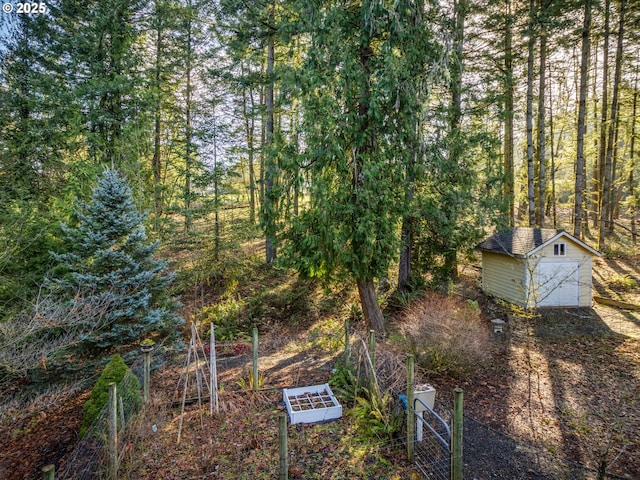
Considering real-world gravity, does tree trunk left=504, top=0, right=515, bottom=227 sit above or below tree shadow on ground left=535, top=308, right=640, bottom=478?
above

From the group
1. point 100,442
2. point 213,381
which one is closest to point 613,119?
point 213,381

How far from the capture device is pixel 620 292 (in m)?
11.1

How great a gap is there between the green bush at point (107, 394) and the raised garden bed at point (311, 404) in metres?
2.28

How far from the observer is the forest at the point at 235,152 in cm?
631

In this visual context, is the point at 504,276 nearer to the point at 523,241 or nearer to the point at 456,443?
the point at 523,241

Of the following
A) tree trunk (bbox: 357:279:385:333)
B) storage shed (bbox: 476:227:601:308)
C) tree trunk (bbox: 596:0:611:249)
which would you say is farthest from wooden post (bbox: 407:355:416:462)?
tree trunk (bbox: 596:0:611:249)

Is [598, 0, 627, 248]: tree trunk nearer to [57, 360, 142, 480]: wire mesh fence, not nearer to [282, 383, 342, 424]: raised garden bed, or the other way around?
[282, 383, 342, 424]: raised garden bed

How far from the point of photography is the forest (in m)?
Answer: 6.31

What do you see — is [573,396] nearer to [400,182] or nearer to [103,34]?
[400,182]

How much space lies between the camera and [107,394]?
469cm

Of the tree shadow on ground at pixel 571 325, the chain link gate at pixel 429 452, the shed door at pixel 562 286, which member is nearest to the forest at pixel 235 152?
the shed door at pixel 562 286

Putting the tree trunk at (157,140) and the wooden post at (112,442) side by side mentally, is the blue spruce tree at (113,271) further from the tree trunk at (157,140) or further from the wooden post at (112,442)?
the tree trunk at (157,140)

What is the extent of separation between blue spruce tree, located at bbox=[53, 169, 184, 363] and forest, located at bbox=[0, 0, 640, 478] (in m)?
0.04

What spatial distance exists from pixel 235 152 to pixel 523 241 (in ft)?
34.5
